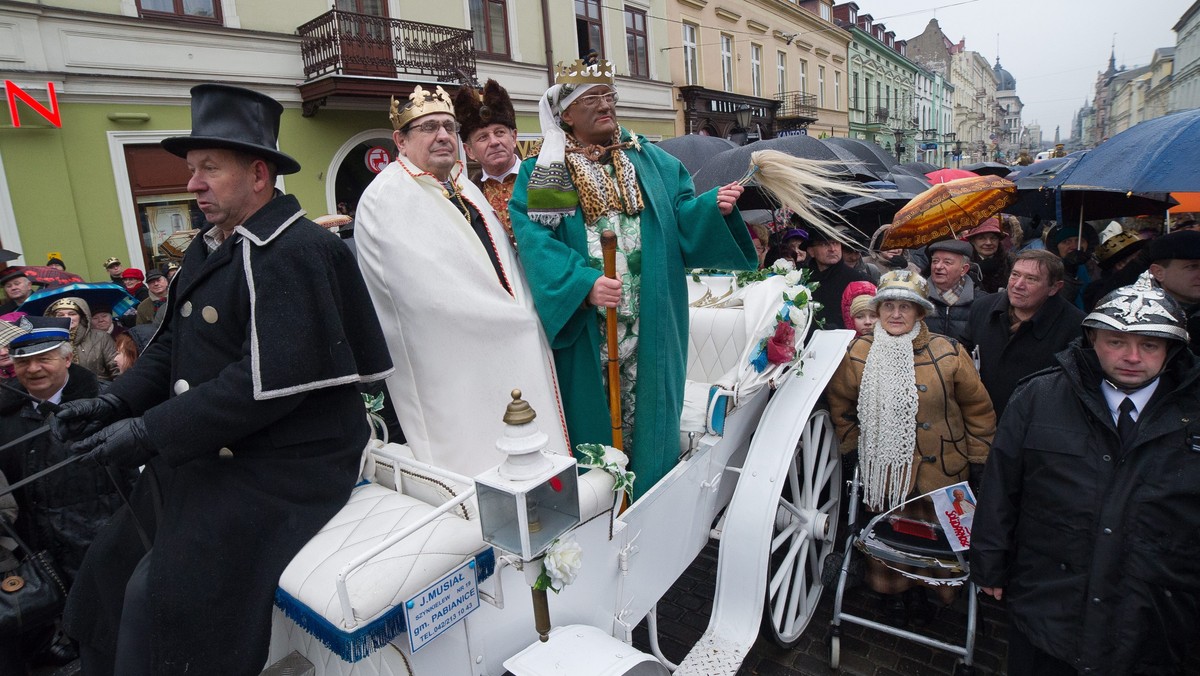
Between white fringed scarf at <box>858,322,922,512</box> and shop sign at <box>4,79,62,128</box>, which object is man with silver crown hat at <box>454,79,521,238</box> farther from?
shop sign at <box>4,79,62,128</box>

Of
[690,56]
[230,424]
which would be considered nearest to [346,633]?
[230,424]

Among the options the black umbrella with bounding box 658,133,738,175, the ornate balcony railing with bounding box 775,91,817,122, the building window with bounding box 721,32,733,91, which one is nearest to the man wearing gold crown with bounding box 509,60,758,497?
the black umbrella with bounding box 658,133,738,175

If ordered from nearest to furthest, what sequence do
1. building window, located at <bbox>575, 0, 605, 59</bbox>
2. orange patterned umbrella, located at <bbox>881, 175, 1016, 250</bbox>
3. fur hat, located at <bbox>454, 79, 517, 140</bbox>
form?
fur hat, located at <bbox>454, 79, 517, 140</bbox>
orange patterned umbrella, located at <bbox>881, 175, 1016, 250</bbox>
building window, located at <bbox>575, 0, 605, 59</bbox>

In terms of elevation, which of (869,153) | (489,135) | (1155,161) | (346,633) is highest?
(869,153)

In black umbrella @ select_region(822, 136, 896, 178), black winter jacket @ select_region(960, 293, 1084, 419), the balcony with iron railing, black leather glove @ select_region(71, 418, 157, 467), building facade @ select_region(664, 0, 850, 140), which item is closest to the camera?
black leather glove @ select_region(71, 418, 157, 467)

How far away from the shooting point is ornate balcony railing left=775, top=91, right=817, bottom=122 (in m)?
24.4

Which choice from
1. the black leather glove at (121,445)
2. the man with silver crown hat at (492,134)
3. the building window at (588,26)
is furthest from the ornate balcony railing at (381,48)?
the black leather glove at (121,445)

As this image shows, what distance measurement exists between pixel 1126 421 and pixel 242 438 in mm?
2590

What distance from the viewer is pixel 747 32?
22016 millimetres

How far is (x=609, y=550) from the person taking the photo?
6.48ft

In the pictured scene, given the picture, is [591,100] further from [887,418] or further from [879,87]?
[879,87]

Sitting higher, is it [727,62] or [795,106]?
[727,62]

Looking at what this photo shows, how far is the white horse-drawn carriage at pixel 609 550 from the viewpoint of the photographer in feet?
4.71

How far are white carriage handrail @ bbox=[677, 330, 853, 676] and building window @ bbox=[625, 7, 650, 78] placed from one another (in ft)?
50.6
